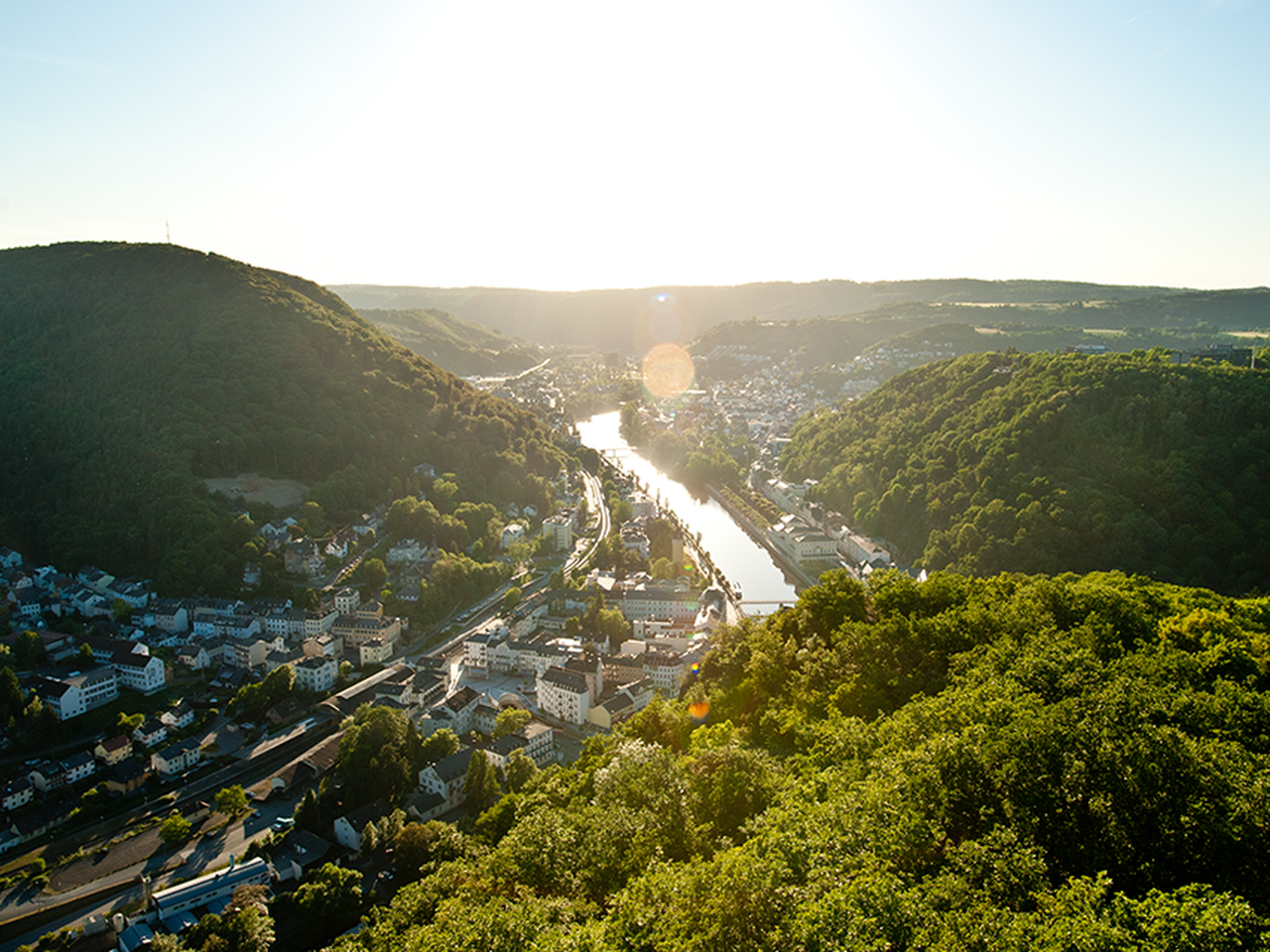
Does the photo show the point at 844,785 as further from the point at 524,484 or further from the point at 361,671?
the point at 524,484

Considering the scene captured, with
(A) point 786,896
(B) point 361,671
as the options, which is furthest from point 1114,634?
(B) point 361,671

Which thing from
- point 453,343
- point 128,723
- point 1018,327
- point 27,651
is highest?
point 1018,327

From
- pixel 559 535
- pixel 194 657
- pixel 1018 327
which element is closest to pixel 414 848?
pixel 194 657

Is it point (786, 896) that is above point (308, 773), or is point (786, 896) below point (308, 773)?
above

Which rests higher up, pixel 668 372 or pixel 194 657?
pixel 668 372

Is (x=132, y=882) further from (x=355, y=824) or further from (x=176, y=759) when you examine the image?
(x=355, y=824)

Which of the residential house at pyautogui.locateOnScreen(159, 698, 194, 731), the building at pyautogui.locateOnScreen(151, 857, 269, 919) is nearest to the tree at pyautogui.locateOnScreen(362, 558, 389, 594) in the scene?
the residential house at pyautogui.locateOnScreen(159, 698, 194, 731)
